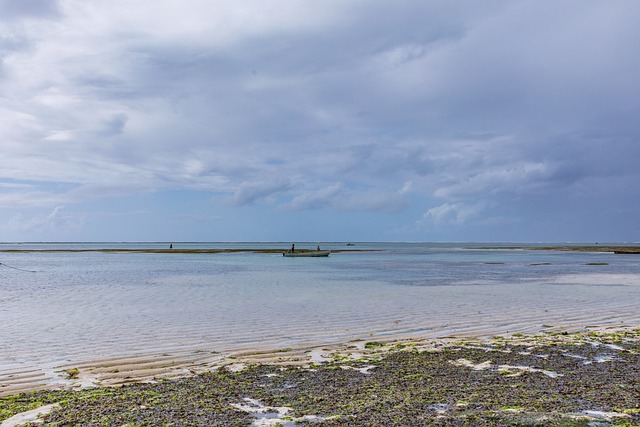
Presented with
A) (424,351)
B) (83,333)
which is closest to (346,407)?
(424,351)

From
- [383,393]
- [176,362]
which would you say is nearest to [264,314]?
[176,362]

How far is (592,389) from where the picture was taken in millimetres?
9641

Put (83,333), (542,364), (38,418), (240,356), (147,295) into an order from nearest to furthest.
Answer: (38,418), (542,364), (240,356), (83,333), (147,295)

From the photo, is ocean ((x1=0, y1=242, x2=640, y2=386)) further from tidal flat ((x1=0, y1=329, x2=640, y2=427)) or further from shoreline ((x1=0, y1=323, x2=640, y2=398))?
tidal flat ((x1=0, y1=329, x2=640, y2=427))

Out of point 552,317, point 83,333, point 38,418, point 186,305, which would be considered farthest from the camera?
point 186,305

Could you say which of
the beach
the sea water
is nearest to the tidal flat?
the beach

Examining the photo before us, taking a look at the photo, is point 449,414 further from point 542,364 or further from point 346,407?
point 542,364

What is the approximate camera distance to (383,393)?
9.69 metres

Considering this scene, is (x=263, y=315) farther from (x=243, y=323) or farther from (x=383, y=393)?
(x=383, y=393)

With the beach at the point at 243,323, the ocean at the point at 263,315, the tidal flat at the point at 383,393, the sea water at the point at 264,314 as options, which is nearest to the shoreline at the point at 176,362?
the beach at the point at 243,323

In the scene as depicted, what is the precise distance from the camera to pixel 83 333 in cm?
1795

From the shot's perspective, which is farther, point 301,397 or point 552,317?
point 552,317

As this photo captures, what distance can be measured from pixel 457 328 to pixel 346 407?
11.5 m

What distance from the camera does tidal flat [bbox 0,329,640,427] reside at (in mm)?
8070
